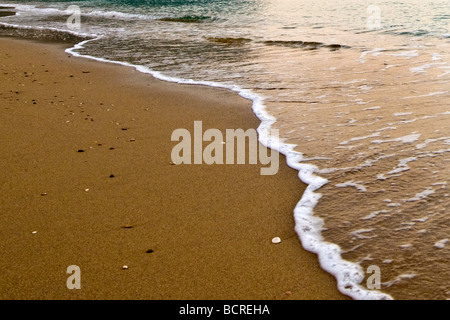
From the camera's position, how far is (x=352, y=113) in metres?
6.04

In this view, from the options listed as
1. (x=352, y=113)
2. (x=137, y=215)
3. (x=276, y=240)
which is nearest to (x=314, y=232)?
(x=276, y=240)

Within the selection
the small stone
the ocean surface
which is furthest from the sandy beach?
the ocean surface

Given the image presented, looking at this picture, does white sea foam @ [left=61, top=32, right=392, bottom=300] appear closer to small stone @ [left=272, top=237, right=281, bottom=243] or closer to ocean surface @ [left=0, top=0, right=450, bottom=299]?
ocean surface @ [left=0, top=0, right=450, bottom=299]

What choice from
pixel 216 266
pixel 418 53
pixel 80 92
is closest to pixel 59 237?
pixel 216 266

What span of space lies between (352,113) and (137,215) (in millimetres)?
3545

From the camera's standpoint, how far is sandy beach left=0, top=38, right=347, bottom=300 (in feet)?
9.46

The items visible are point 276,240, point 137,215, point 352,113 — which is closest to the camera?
point 276,240

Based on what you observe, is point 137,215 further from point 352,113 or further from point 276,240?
point 352,113

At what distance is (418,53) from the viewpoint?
32.6 feet

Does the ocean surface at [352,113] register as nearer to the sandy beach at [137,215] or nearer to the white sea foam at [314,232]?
the white sea foam at [314,232]

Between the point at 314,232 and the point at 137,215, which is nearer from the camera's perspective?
the point at 314,232
